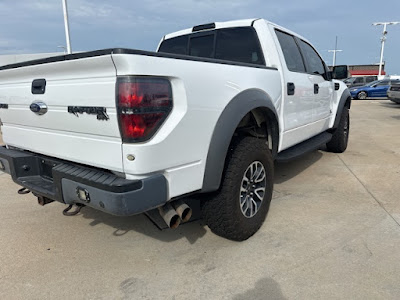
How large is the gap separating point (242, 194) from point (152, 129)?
116cm

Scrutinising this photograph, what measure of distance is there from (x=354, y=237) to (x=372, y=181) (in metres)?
1.83

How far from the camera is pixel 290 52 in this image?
3.74 m

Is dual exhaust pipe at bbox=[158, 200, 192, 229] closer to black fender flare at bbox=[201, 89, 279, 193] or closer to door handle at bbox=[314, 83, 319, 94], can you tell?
black fender flare at bbox=[201, 89, 279, 193]

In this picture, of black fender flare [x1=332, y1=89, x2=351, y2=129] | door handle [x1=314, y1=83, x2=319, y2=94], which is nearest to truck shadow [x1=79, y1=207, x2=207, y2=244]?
door handle [x1=314, y1=83, x2=319, y2=94]

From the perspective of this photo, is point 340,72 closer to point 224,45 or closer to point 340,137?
point 340,137

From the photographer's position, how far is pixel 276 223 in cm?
310

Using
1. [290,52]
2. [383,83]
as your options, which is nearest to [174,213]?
[290,52]

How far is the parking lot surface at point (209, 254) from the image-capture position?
7.12ft

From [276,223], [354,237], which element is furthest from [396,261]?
[276,223]

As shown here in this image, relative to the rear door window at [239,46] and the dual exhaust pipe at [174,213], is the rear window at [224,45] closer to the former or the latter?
the rear door window at [239,46]

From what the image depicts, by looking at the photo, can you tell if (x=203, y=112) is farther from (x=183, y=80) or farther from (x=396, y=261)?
(x=396, y=261)

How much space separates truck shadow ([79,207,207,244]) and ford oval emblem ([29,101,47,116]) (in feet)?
4.19

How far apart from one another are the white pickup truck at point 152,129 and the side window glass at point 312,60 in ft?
3.40

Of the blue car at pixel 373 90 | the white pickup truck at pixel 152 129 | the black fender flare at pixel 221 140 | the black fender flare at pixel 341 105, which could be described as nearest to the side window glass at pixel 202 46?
the white pickup truck at pixel 152 129
